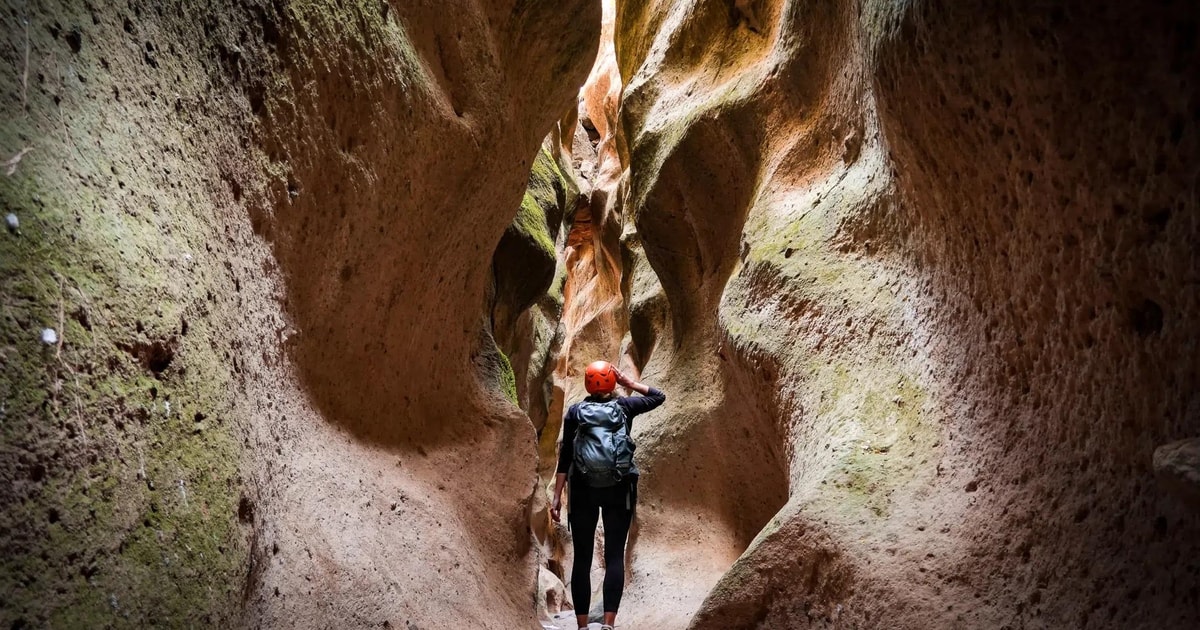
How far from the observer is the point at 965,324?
11.5 ft

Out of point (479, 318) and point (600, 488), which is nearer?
point (600, 488)

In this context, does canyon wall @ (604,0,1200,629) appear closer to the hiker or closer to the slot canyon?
the slot canyon

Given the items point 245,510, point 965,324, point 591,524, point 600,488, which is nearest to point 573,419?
point 600,488

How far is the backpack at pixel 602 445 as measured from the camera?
15.8 feet

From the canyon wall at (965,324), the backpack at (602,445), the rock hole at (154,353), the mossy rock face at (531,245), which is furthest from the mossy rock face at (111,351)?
the mossy rock face at (531,245)

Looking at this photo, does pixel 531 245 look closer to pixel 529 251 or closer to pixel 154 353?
pixel 529 251

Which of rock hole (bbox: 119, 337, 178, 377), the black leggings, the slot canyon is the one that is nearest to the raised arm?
the black leggings

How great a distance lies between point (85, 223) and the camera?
6.83 feet

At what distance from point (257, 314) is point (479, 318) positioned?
333cm

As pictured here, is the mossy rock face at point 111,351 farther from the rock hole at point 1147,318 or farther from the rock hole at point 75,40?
the rock hole at point 1147,318

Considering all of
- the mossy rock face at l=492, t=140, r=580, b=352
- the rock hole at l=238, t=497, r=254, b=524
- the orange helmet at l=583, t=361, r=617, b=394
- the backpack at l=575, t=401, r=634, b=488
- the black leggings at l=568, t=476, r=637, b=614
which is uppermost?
the mossy rock face at l=492, t=140, r=580, b=352

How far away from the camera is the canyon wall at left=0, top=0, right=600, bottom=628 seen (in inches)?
75.5

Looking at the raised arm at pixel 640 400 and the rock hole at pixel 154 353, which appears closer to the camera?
the rock hole at pixel 154 353

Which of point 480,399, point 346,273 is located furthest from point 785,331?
point 346,273
